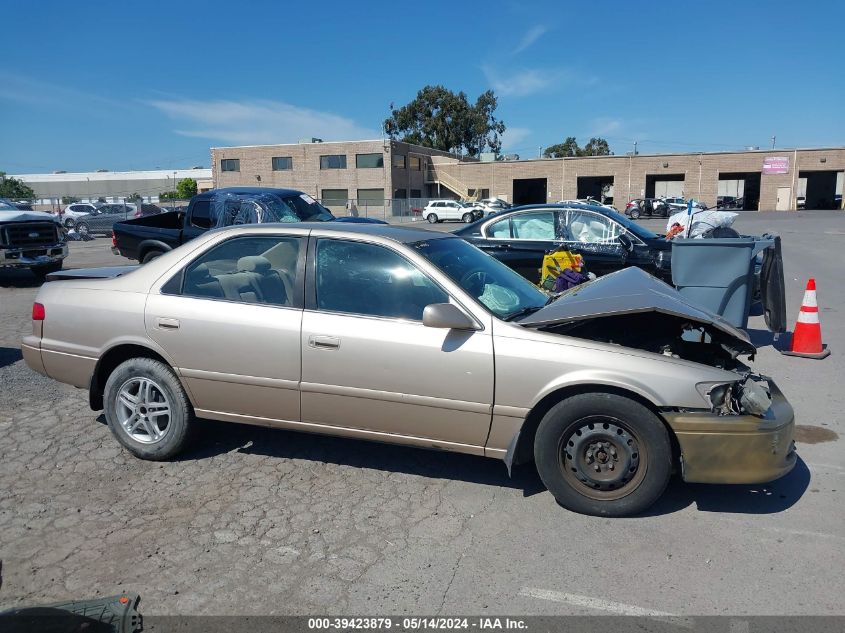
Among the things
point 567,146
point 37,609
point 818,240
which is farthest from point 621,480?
point 567,146

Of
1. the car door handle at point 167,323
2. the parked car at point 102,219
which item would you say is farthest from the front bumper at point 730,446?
the parked car at point 102,219

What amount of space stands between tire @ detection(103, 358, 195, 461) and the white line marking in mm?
2594

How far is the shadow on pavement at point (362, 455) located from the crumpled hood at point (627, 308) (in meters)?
1.08

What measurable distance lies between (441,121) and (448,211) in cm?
4203

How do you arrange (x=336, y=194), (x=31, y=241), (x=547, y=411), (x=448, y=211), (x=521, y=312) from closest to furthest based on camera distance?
(x=547, y=411) < (x=521, y=312) < (x=31, y=241) < (x=448, y=211) < (x=336, y=194)

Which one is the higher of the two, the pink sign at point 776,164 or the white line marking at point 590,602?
the pink sign at point 776,164

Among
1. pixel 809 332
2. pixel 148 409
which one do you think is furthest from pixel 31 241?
pixel 809 332

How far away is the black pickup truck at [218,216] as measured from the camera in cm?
1112

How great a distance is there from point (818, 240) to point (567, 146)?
265ft

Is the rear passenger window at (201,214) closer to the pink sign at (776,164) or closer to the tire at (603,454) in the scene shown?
the tire at (603,454)

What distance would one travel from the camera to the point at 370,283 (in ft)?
13.5

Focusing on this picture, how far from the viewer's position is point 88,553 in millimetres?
3371

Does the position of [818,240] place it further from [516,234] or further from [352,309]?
[352,309]

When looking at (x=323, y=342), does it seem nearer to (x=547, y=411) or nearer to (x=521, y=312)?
(x=521, y=312)
